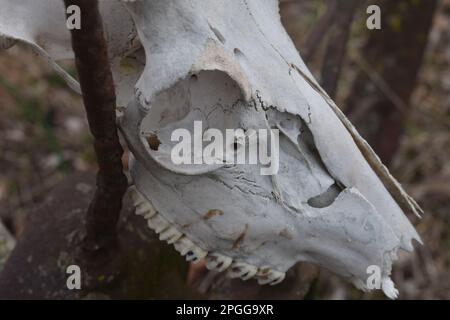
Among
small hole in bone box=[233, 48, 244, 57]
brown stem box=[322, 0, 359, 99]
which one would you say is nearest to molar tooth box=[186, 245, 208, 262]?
small hole in bone box=[233, 48, 244, 57]

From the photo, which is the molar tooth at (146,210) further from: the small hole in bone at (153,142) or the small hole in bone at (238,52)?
the small hole in bone at (238,52)

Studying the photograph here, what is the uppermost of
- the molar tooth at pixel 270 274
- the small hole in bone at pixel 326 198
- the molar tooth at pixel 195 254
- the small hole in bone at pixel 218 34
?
the small hole in bone at pixel 218 34

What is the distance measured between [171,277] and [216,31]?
0.54m

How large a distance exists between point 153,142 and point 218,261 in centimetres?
18

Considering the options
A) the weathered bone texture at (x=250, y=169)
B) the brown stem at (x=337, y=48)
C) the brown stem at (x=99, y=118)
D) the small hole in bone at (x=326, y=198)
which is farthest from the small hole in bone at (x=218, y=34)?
the brown stem at (x=337, y=48)

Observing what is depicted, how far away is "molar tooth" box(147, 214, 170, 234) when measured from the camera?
89 centimetres

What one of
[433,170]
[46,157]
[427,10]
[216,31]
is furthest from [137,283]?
[433,170]

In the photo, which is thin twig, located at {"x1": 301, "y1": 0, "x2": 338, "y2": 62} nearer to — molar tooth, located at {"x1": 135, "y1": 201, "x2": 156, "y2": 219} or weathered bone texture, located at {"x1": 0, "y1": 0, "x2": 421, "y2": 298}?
weathered bone texture, located at {"x1": 0, "y1": 0, "x2": 421, "y2": 298}

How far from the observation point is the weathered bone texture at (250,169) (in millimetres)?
850

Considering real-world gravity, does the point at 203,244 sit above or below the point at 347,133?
below

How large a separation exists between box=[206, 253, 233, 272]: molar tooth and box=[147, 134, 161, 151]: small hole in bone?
0.53 ft
